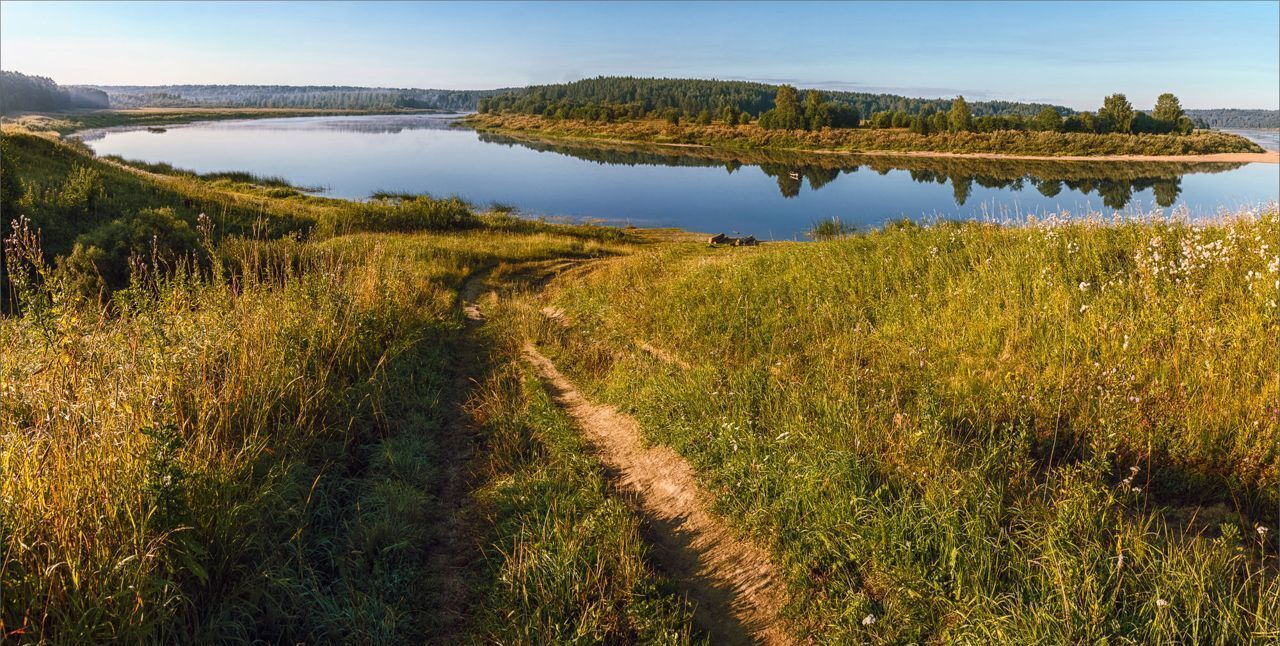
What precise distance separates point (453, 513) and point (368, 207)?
80.3ft

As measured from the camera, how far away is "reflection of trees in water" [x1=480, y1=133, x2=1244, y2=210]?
148 feet

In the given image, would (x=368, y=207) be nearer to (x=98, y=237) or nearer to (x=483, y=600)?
(x=98, y=237)

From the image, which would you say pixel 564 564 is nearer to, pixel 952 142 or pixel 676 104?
pixel 952 142

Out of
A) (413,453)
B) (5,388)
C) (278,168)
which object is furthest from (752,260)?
(278,168)

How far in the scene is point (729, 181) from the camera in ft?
177

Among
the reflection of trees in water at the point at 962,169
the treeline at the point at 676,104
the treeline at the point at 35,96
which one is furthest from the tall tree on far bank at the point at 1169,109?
the treeline at the point at 35,96

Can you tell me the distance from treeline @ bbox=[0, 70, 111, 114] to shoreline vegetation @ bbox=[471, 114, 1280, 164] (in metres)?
94.7

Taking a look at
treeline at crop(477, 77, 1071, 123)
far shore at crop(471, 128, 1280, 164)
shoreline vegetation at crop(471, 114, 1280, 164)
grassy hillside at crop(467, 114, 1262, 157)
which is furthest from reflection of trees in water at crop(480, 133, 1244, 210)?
treeline at crop(477, 77, 1071, 123)

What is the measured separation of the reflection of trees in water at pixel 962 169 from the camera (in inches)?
1779

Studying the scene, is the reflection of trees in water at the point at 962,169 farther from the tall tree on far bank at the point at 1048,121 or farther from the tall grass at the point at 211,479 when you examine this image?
the tall grass at the point at 211,479

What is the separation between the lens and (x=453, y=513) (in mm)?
5184

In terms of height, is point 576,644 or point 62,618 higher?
point 62,618

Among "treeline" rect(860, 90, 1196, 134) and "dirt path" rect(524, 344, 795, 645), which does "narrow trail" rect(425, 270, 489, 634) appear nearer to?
"dirt path" rect(524, 344, 795, 645)

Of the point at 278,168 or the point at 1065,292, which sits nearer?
the point at 1065,292
